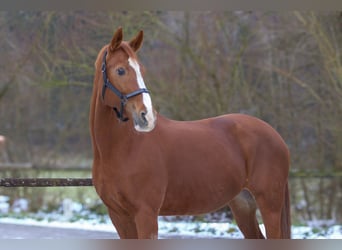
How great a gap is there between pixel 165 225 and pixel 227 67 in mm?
2574

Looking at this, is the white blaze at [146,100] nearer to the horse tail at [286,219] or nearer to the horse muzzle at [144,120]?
the horse muzzle at [144,120]

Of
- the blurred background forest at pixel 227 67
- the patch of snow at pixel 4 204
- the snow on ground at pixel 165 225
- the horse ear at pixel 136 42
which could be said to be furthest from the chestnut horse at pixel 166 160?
the patch of snow at pixel 4 204

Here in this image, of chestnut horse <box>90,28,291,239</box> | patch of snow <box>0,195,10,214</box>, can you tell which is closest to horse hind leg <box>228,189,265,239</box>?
chestnut horse <box>90,28,291,239</box>

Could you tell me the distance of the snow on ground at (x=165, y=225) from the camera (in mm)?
8156

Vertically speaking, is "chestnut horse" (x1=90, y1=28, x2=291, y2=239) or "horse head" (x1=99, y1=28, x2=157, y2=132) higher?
"horse head" (x1=99, y1=28, x2=157, y2=132)

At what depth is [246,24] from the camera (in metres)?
9.15

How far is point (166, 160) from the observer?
3943 mm

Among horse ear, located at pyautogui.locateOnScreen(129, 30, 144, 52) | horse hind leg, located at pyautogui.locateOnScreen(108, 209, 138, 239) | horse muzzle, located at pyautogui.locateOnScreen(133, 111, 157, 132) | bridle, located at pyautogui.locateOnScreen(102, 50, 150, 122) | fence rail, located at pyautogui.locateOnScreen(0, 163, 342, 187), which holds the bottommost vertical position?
fence rail, located at pyautogui.locateOnScreen(0, 163, 342, 187)

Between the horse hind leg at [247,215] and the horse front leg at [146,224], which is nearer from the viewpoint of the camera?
the horse front leg at [146,224]

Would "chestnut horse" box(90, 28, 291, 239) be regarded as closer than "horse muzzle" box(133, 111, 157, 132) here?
No

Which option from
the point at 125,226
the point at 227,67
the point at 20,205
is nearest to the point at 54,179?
the point at 125,226

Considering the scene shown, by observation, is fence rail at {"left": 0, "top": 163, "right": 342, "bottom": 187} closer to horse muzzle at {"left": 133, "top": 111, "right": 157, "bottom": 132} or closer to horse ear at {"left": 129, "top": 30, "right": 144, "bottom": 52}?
horse ear at {"left": 129, "top": 30, "right": 144, "bottom": 52}

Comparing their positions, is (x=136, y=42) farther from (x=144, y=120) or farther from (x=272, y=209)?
(x=272, y=209)

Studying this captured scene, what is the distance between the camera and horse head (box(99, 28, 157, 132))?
3.56 meters
